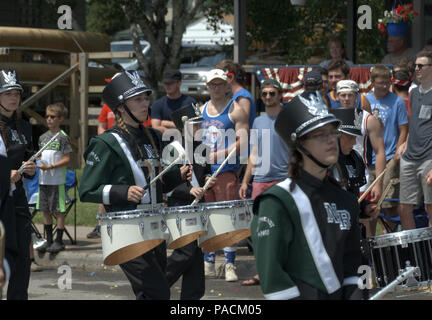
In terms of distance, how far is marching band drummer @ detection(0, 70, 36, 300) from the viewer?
21.6ft

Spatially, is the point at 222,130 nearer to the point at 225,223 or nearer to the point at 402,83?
the point at 225,223

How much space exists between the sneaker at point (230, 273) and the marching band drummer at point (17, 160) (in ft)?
9.00

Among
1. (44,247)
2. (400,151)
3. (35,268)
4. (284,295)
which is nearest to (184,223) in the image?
(284,295)

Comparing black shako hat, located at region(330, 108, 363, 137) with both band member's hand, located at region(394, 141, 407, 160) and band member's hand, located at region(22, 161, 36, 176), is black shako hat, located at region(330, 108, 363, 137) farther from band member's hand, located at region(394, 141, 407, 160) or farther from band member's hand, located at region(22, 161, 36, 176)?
band member's hand, located at region(394, 141, 407, 160)

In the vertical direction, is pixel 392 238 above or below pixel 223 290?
above

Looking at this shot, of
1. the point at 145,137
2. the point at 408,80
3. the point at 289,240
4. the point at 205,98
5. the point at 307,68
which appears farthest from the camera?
the point at 205,98

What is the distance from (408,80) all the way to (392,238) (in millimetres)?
4071

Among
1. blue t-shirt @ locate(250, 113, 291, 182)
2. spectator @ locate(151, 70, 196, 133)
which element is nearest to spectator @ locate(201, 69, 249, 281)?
blue t-shirt @ locate(250, 113, 291, 182)

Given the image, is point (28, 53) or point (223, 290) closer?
point (223, 290)

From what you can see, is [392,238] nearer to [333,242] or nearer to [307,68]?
[333,242]

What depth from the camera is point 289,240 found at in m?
4.02

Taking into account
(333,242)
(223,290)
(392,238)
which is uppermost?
(333,242)
